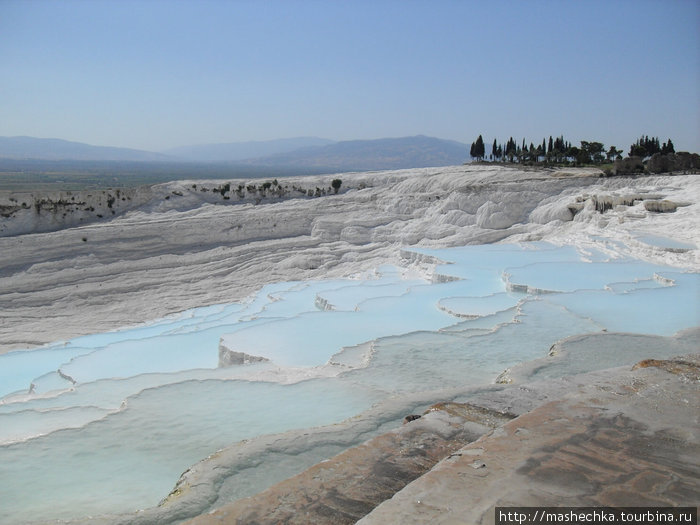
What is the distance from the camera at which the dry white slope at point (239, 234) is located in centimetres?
1255

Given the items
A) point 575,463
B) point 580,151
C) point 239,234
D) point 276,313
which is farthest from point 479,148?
point 575,463

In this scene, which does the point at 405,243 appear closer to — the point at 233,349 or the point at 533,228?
the point at 533,228

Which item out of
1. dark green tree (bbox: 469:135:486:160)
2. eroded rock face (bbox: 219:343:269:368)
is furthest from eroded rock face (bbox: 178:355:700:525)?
dark green tree (bbox: 469:135:486:160)

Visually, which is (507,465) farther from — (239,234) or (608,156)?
(608,156)

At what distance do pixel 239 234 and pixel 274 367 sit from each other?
13.0 metres

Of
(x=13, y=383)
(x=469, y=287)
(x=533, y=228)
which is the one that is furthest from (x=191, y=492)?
(x=533, y=228)

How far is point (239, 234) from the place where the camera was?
17.3 m

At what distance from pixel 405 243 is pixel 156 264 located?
7.08 meters

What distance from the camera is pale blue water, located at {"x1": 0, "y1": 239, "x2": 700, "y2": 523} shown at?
9.79ft

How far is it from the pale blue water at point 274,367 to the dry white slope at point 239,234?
297 centimetres

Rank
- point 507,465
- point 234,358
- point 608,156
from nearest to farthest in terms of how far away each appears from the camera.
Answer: point 507,465 < point 234,358 < point 608,156

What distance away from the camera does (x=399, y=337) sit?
17.4 ft

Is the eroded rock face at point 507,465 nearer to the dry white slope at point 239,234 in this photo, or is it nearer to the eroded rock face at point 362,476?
the eroded rock face at point 362,476

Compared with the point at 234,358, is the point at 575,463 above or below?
above
